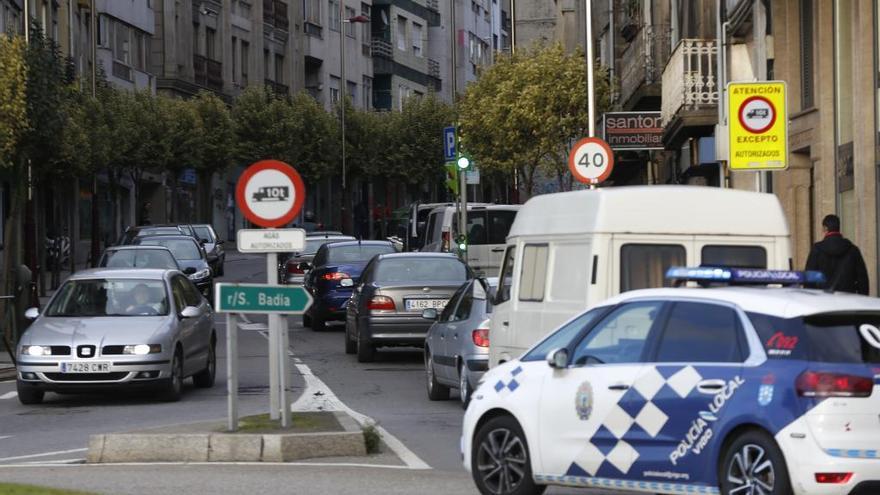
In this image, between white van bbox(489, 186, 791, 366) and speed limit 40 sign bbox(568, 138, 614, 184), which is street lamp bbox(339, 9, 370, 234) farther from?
white van bbox(489, 186, 791, 366)

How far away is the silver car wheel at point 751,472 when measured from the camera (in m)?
9.80

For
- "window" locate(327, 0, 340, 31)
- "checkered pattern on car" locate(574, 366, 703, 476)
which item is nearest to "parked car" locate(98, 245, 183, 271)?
"checkered pattern on car" locate(574, 366, 703, 476)

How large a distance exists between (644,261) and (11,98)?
19.3m

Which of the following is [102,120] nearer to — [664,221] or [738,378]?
[664,221]

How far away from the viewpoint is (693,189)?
1489cm

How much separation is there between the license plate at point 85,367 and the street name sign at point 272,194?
4830 millimetres

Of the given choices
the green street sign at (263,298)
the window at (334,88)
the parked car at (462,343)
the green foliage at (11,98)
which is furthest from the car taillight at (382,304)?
the window at (334,88)

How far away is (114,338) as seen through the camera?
20156 millimetres

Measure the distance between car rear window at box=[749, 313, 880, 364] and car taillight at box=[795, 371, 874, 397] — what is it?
0.14 metres

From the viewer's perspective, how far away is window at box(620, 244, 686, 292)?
14750 mm

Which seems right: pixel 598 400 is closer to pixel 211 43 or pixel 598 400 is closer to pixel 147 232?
pixel 147 232

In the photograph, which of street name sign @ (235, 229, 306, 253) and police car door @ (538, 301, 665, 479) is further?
street name sign @ (235, 229, 306, 253)

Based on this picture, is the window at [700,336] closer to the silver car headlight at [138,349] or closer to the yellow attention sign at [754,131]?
the yellow attention sign at [754,131]

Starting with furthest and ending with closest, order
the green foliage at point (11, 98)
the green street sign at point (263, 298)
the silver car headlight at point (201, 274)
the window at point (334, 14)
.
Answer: the window at point (334, 14)
the silver car headlight at point (201, 274)
the green foliage at point (11, 98)
the green street sign at point (263, 298)
